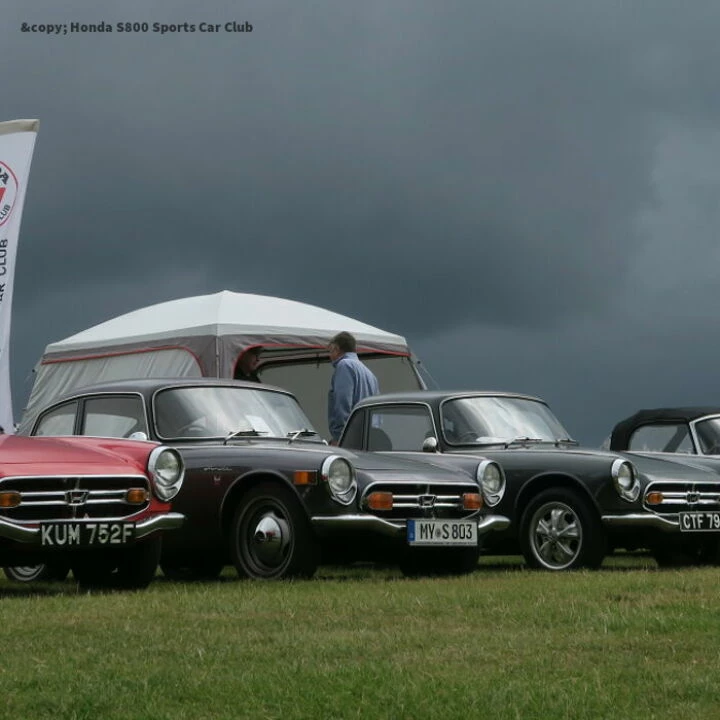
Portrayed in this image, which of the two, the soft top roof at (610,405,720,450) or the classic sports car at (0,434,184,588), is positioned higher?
the soft top roof at (610,405,720,450)

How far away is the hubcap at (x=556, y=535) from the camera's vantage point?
11.6m

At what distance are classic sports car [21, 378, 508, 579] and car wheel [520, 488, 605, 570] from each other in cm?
58

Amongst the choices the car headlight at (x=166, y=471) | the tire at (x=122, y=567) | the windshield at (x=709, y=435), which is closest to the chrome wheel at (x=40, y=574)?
the tire at (x=122, y=567)

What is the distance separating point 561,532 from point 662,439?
3328mm

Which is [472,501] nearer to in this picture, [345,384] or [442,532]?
[442,532]

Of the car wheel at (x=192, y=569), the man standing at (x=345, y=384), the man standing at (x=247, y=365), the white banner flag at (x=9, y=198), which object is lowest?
the car wheel at (x=192, y=569)

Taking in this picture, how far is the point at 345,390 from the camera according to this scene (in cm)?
1398

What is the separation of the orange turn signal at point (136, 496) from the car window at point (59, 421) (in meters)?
2.17

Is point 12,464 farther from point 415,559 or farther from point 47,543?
point 415,559

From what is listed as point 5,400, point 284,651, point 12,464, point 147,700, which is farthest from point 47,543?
point 5,400

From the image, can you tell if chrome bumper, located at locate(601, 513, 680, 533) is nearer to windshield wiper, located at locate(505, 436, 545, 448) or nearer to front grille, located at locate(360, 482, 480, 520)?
windshield wiper, located at locate(505, 436, 545, 448)

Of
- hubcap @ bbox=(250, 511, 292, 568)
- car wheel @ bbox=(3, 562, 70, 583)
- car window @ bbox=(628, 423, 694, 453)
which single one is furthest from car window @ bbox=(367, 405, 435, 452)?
car window @ bbox=(628, 423, 694, 453)

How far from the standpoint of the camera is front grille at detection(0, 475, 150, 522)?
892cm

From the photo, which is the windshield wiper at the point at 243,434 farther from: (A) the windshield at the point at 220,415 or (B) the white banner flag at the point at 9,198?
(B) the white banner flag at the point at 9,198
